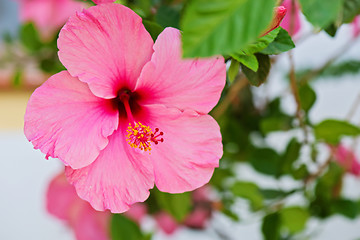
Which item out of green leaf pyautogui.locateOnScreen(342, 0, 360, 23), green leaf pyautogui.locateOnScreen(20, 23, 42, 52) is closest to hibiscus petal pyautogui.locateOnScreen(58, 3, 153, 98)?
green leaf pyautogui.locateOnScreen(342, 0, 360, 23)

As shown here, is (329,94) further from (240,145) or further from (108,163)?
(108,163)

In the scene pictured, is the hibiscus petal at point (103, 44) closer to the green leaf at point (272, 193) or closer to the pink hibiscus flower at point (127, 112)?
the pink hibiscus flower at point (127, 112)

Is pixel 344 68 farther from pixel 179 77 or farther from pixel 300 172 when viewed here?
pixel 179 77

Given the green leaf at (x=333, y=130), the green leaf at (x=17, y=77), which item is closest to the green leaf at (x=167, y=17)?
the green leaf at (x=333, y=130)

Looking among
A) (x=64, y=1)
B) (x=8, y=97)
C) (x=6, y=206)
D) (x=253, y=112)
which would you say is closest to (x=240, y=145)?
(x=253, y=112)

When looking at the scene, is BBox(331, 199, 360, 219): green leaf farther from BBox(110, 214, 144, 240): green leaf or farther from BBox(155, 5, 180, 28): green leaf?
BBox(155, 5, 180, 28): green leaf
